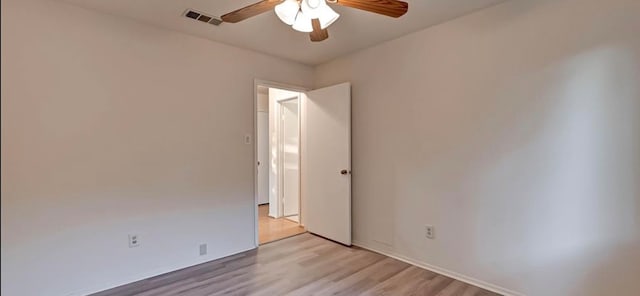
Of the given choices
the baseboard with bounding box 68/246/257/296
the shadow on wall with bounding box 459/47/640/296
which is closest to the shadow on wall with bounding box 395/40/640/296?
the shadow on wall with bounding box 459/47/640/296

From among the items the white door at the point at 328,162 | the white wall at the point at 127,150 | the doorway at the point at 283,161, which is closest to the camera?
the white wall at the point at 127,150

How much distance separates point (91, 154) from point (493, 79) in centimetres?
326

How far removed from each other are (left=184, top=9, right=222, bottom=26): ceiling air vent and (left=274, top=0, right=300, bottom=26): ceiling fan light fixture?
92 centimetres

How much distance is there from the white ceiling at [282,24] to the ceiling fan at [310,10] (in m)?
0.45

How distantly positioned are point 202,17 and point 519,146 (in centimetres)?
275

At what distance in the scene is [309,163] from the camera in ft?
13.7

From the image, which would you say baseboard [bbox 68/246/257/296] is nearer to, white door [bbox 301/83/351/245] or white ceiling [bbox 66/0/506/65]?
white door [bbox 301/83/351/245]

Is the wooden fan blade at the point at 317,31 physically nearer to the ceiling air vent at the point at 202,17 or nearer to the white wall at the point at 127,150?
the ceiling air vent at the point at 202,17

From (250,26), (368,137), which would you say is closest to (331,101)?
(368,137)

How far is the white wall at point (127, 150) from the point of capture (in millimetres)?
2346

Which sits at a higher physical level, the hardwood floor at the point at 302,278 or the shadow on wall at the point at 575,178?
the shadow on wall at the point at 575,178

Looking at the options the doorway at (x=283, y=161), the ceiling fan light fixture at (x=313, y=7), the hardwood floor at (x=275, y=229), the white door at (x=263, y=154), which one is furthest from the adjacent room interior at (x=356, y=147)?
the white door at (x=263, y=154)

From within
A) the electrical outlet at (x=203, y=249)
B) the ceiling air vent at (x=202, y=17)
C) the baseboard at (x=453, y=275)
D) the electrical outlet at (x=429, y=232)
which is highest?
the ceiling air vent at (x=202, y=17)

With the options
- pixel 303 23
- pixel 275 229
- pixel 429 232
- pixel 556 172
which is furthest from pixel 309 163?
pixel 556 172
